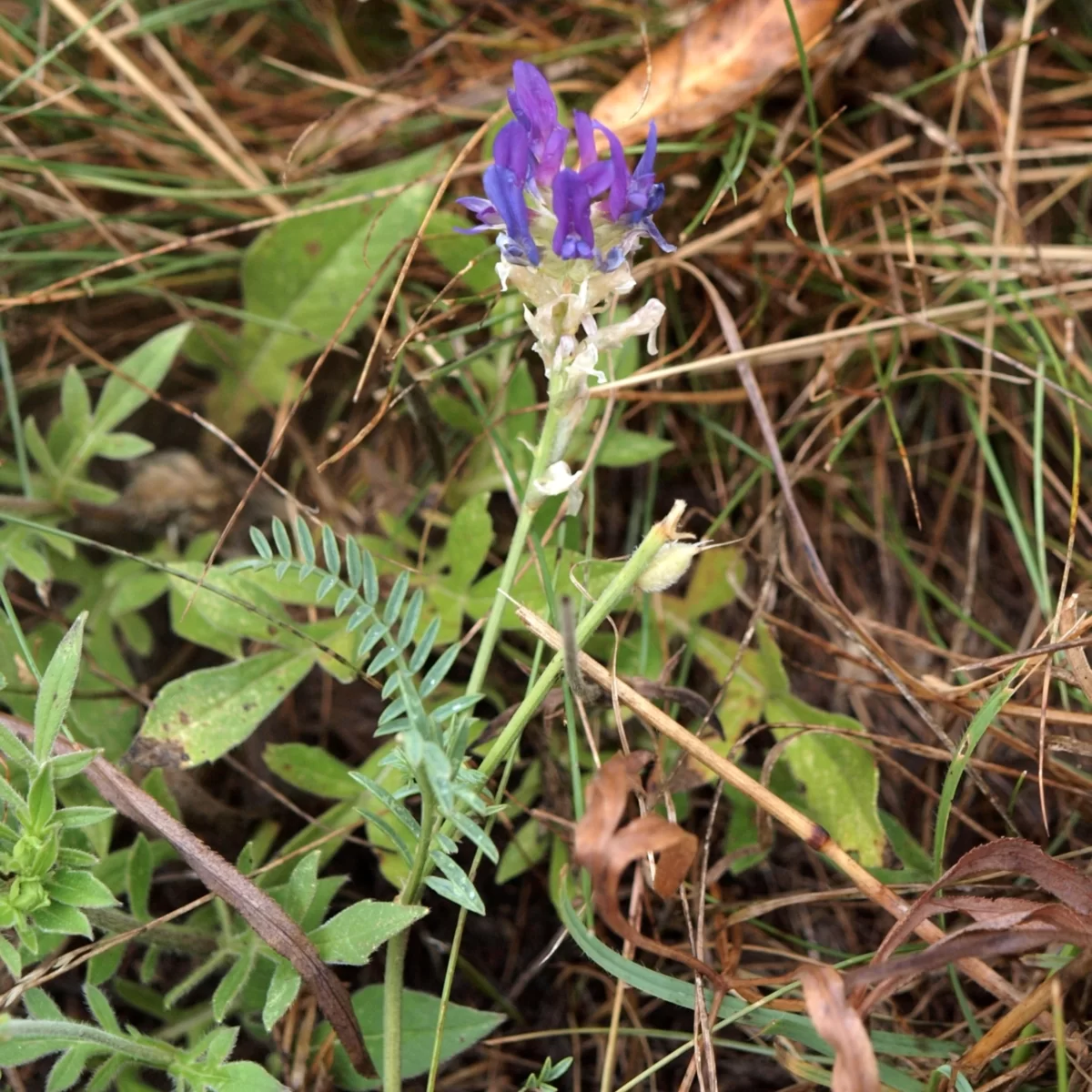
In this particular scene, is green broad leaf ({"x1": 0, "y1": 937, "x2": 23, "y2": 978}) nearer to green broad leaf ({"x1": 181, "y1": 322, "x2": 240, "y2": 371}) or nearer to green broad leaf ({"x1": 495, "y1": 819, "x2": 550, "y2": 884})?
green broad leaf ({"x1": 495, "y1": 819, "x2": 550, "y2": 884})

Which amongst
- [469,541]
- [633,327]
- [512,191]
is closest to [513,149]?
[512,191]

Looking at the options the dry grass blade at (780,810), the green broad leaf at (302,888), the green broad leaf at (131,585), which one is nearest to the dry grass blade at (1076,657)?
the dry grass blade at (780,810)

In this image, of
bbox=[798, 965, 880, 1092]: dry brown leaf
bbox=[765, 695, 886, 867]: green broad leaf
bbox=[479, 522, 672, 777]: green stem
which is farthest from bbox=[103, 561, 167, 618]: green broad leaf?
bbox=[798, 965, 880, 1092]: dry brown leaf

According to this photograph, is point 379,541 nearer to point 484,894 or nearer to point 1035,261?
point 484,894

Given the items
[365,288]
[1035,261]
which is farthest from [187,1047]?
[1035,261]

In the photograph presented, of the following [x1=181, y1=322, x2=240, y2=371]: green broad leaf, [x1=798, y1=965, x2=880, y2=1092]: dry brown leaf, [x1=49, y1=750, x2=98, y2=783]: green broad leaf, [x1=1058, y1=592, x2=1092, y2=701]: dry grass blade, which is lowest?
[x1=1058, y1=592, x2=1092, y2=701]: dry grass blade

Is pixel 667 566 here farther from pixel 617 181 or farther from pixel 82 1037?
pixel 82 1037
